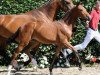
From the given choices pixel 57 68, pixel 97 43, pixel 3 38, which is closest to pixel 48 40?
pixel 3 38

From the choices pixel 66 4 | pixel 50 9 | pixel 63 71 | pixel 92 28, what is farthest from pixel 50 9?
pixel 63 71

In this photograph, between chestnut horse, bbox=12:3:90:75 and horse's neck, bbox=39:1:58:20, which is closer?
chestnut horse, bbox=12:3:90:75

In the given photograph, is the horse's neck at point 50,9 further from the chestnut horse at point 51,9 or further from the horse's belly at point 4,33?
the horse's belly at point 4,33

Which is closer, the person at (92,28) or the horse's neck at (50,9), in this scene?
the horse's neck at (50,9)

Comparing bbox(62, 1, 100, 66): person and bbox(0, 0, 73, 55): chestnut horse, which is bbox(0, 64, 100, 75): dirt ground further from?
bbox(0, 0, 73, 55): chestnut horse

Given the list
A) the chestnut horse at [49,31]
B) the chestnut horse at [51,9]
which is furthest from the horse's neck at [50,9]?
the chestnut horse at [49,31]

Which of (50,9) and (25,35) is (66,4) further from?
(25,35)

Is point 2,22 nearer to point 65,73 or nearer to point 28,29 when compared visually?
point 28,29

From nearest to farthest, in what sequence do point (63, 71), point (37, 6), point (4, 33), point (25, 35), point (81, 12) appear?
point (25, 35) < point (81, 12) < point (4, 33) < point (63, 71) < point (37, 6)

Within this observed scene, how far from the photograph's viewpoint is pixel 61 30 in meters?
10.2

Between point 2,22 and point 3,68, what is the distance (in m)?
1.90

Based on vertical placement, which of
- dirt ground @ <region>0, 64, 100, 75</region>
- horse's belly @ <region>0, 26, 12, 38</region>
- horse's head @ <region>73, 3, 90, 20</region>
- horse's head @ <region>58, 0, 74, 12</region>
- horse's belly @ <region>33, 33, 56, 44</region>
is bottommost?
dirt ground @ <region>0, 64, 100, 75</region>

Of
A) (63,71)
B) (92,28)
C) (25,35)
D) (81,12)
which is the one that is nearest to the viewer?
(25,35)

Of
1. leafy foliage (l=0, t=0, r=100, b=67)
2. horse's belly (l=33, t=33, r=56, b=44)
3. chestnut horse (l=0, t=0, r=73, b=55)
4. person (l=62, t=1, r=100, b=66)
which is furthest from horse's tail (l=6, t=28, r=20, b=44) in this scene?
person (l=62, t=1, r=100, b=66)
